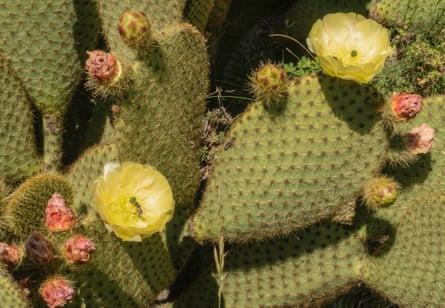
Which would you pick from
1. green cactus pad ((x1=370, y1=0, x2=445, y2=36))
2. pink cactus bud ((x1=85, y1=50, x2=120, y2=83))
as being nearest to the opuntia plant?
pink cactus bud ((x1=85, y1=50, x2=120, y2=83))

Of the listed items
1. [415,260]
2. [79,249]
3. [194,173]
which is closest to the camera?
[79,249]

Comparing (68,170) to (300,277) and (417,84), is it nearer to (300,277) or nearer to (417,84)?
(300,277)

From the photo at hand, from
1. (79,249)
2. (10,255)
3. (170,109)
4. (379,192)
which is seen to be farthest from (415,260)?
(10,255)

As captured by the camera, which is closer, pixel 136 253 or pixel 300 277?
pixel 136 253

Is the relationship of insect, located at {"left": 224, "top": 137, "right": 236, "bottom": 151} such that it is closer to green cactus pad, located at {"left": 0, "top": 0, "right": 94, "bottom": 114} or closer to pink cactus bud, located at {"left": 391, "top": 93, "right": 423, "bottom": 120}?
pink cactus bud, located at {"left": 391, "top": 93, "right": 423, "bottom": 120}

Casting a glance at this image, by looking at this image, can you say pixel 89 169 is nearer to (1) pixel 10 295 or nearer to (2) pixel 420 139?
(1) pixel 10 295

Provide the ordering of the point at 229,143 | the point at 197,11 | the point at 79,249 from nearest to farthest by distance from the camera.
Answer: the point at 79,249 → the point at 229,143 → the point at 197,11

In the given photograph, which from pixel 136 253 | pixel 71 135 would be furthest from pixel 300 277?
pixel 71 135
